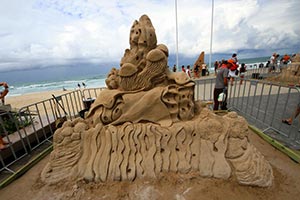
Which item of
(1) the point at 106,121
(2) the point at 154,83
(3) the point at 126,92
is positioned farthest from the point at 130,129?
(2) the point at 154,83

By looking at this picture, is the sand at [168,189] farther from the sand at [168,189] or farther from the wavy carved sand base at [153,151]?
the wavy carved sand base at [153,151]

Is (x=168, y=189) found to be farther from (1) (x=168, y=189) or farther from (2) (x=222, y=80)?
(2) (x=222, y=80)

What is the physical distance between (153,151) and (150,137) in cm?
23

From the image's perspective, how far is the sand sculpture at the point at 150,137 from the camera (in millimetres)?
2580

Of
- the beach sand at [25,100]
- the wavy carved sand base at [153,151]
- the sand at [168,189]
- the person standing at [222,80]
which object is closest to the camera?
the sand at [168,189]

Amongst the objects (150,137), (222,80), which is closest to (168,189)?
(150,137)

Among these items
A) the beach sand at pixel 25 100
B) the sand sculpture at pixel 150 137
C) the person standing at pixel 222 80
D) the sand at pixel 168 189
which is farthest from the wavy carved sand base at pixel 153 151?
the beach sand at pixel 25 100

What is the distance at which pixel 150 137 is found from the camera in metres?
2.80

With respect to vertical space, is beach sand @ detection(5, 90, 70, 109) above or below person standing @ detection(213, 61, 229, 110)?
below

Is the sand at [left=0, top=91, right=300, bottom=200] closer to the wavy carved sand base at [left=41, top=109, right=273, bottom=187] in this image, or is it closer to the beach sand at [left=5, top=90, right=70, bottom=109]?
the wavy carved sand base at [left=41, top=109, right=273, bottom=187]

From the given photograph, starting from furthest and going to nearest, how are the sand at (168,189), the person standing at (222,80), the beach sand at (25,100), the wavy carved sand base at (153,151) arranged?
1. the beach sand at (25,100)
2. the person standing at (222,80)
3. the wavy carved sand base at (153,151)
4. the sand at (168,189)

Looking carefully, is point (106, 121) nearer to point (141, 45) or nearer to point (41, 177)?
point (41, 177)

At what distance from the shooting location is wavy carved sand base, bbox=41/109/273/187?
256cm

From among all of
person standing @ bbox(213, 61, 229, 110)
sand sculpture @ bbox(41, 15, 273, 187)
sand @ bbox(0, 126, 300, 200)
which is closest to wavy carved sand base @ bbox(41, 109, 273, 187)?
sand sculpture @ bbox(41, 15, 273, 187)
